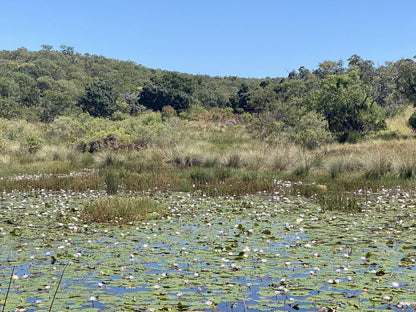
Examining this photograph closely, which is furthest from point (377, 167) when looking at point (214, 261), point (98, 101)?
point (98, 101)

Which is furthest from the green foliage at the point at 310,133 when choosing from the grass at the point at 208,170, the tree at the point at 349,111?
the tree at the point at 349,111

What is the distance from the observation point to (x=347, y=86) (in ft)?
146

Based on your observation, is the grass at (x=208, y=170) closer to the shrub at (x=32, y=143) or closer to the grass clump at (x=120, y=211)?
the shrub at (x=32, y=143)

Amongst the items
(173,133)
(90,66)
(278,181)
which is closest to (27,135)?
(173,133)

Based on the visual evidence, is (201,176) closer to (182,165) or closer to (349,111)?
(182,165)

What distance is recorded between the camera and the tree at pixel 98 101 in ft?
258

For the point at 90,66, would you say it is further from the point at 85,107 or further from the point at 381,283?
the point at 381,283

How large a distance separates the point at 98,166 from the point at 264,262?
68.2 ft

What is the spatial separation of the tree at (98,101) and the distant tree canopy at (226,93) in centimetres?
17

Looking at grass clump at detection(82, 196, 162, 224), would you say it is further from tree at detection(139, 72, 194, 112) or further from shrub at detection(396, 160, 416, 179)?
tree at detection(139, 72, 194, 112)

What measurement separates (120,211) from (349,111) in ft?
116

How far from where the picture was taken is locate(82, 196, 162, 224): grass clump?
12.2 metres

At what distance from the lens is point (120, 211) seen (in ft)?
41.0

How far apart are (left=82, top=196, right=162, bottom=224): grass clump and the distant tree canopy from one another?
25454 mm
